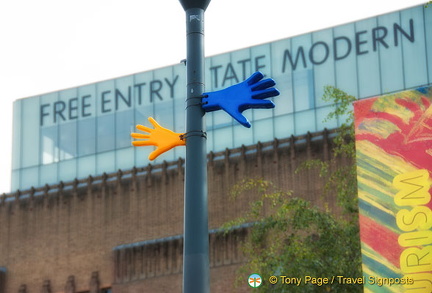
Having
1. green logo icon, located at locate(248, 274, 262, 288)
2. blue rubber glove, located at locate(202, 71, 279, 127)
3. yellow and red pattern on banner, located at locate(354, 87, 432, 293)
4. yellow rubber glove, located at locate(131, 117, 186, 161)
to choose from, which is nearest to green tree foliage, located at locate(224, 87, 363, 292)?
green logo icon, located at locate(248, 274, 262, 288)

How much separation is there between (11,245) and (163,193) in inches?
327

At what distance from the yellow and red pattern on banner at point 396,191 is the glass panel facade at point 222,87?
27897 mm

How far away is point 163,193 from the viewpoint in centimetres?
5303

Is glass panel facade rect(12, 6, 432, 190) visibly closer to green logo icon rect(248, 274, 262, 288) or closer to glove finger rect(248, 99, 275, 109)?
green logo icon rect(248, 274, 262, 288)

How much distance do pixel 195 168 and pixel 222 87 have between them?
147 feet

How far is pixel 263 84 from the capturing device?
42.3ft

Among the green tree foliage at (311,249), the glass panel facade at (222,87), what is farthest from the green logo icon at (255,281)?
the glass panel facade at (222,87)

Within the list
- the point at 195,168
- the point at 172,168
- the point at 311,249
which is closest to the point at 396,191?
the point at 311,249

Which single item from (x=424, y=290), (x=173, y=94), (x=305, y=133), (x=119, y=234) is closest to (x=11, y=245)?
→ (x=119, y=234)

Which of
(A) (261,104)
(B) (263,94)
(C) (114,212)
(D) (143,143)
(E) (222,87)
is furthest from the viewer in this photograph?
(E) (222,87)

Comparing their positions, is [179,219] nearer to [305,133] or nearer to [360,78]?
[305,133]

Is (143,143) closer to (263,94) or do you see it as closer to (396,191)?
(263,94)

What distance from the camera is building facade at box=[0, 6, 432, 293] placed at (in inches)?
2014

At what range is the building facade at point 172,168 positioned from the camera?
51156 mm
